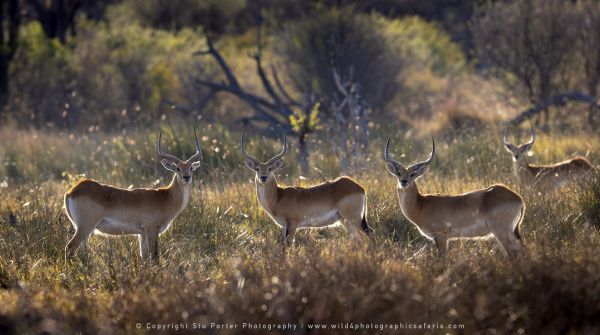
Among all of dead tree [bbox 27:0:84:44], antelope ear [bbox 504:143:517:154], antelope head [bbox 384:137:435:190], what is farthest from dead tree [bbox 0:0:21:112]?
antelope head [bbox 384:137:435:190]

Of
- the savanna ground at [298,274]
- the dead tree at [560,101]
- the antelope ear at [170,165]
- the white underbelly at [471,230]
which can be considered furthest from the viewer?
the dead tree at [560,101]

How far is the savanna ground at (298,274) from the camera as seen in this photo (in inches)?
232

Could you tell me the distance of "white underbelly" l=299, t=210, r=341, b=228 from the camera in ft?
28.1

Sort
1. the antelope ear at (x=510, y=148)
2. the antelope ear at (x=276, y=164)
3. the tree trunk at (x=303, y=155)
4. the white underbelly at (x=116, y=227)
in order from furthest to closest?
the tree trunk at (x=303, y=155)
the antelope ear at (x=510, y=148)
the antelope ear at (x=276, y=164)
the white underbelly at (x=116, y=227)

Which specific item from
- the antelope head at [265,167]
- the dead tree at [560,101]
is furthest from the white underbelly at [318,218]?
the dead tree at [560,101]

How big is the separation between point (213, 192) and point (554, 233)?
400cm

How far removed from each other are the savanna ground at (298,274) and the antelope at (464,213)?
6.4 inches

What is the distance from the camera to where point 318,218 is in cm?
858

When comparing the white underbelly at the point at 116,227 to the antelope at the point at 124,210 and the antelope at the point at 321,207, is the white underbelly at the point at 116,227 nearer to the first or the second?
the antelope at the point at 124,210

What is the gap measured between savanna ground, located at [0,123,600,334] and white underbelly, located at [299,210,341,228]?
10.0 inches

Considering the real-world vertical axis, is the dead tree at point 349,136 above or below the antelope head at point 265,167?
below

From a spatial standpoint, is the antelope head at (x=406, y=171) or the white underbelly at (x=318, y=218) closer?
the antelope head at (x=406, y=171)

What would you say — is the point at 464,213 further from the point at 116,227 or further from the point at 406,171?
the point at 116,227

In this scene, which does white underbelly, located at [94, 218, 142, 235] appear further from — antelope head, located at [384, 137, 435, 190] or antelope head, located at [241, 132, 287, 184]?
antelope head, located at [384, 137, 435, 190]
